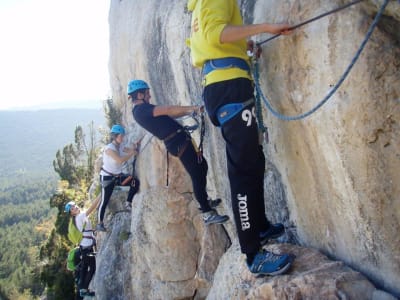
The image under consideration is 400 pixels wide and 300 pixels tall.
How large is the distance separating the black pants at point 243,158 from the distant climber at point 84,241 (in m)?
7.39

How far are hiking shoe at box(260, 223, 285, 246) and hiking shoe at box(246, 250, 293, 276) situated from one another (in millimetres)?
358

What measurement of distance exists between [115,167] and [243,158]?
20.6 ft

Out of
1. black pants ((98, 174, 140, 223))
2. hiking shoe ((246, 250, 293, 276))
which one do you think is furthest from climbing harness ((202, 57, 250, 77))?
black pants ((98, 174, 140, 223))

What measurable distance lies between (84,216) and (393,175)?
8691 millimetres

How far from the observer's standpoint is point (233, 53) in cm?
385

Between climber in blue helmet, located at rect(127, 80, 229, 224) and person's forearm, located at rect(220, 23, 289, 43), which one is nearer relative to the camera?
person's forearm, located at rect(220, 23, 289, 43)

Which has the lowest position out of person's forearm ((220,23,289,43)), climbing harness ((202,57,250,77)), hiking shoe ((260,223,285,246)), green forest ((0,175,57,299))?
green forest ((0,175,57,299))

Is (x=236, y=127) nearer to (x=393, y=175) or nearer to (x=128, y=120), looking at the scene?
(x=393, y=175)

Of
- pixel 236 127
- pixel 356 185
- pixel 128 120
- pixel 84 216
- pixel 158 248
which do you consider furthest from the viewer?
pixel 128 120

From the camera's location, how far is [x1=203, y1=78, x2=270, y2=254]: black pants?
3762 mm

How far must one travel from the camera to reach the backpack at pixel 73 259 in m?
10.4

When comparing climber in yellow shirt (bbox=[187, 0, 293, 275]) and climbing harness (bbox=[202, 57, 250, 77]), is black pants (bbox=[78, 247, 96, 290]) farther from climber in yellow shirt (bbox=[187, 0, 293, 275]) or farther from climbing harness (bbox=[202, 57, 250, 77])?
climbing harness (bbox=[202, 57, 250, 77])

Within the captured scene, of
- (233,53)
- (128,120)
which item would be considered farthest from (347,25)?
(128,120)

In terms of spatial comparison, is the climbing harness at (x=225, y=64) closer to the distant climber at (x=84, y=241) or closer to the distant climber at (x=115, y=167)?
the distant climber at (x=115, y=167)
